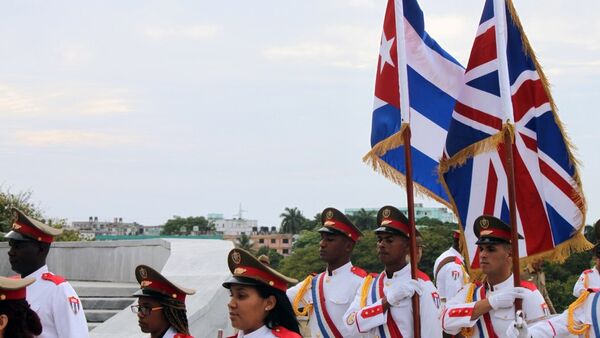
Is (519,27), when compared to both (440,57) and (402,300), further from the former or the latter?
(402,300)

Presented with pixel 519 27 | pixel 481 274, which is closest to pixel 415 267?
pixel 481 274

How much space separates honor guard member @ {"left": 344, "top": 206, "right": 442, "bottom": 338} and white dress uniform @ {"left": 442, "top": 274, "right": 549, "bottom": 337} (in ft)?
0.56

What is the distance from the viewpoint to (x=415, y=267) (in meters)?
7.71

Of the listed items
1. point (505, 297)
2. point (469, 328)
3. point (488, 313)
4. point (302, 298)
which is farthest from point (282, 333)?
point (302, 298)

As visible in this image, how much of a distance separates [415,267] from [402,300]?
1.00 feet

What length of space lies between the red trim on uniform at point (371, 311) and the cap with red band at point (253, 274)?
7.62 ft

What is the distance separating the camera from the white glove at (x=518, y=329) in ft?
22.4

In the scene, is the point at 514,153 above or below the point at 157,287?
above

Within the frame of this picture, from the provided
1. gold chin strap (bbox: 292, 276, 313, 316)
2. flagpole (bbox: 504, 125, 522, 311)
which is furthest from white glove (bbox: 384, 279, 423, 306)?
gold chin strap (bbox: 292, 276, 313, 316)

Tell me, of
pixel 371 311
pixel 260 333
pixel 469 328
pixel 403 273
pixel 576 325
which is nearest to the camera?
pixel 260 333

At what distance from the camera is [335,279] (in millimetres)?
8719

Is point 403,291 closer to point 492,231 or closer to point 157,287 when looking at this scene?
point 492,231

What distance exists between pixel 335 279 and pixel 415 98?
1.84m


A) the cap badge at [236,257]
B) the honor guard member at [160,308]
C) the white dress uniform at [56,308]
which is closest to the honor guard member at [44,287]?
the white dress uniform at [56,308]
